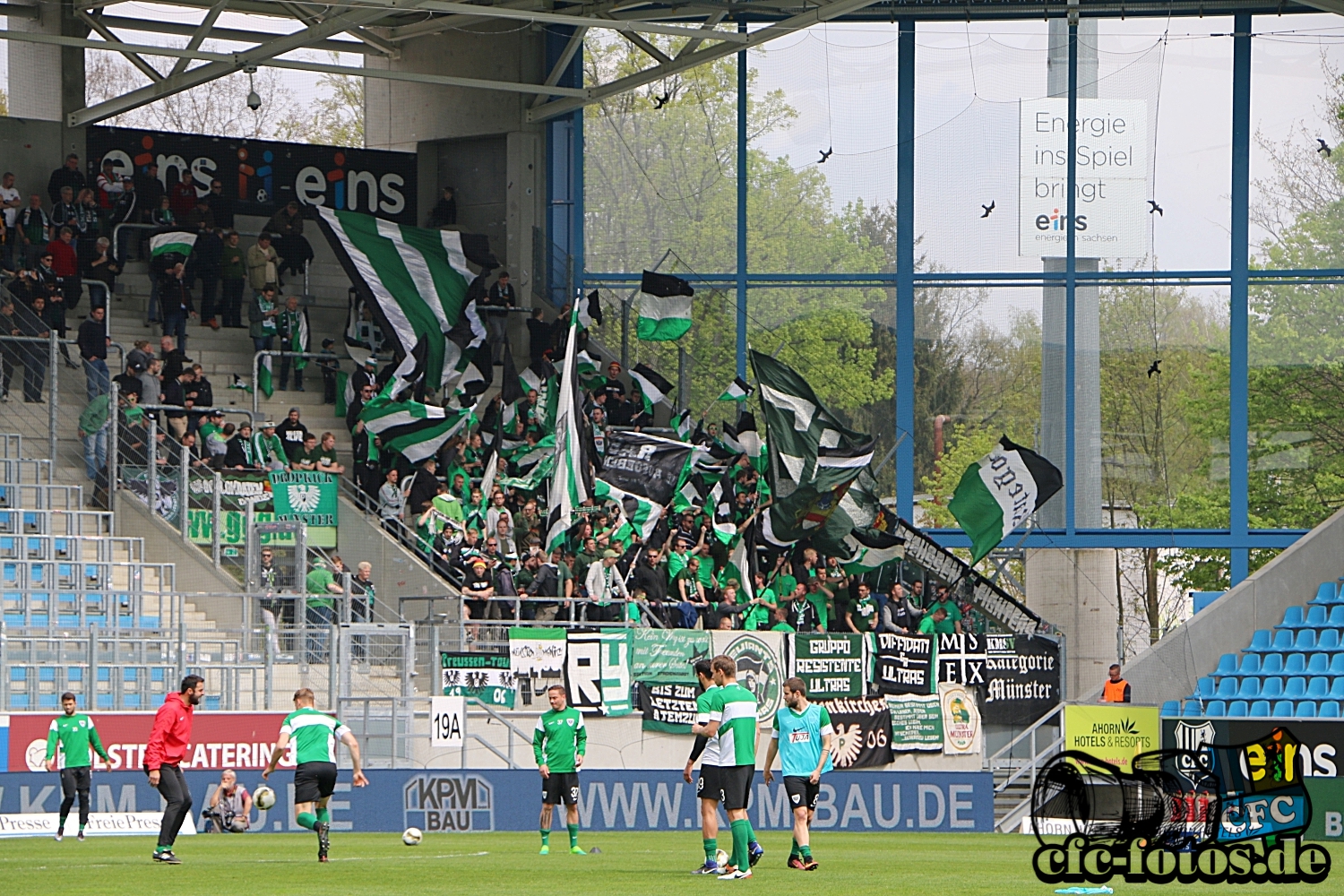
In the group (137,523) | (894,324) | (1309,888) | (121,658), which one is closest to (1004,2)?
(894,324)

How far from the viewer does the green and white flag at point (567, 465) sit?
2891cm

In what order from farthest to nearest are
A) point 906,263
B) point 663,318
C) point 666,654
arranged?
point 906,263, point 663,318, point 666,654

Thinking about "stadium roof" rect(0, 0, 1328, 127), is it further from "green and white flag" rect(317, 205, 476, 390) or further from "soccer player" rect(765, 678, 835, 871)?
"soccer player" rect(765, 678, 835, 871)

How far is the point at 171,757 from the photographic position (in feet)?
58.5

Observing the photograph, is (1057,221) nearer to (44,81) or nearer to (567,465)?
(567,465)

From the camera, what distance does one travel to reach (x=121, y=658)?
952 inches

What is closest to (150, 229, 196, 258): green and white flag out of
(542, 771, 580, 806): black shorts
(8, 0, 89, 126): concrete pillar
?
(8, 0, 89, 126): concrete pillar

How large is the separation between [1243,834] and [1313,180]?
1086 inches

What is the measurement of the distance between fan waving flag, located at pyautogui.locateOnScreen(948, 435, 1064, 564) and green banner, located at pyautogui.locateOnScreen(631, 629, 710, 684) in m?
7.00

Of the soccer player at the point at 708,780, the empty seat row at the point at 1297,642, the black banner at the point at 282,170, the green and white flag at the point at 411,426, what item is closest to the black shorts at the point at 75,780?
→ the soccer player at the point at 708,780

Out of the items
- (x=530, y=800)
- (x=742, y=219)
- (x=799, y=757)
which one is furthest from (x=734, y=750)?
(x=742, y=219)

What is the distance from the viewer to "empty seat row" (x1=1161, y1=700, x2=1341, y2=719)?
2778cm

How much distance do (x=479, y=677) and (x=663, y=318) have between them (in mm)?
10064

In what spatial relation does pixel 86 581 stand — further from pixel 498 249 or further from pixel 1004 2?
pixel 1004 2
